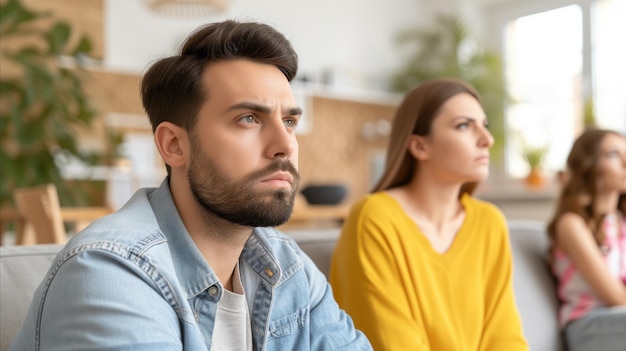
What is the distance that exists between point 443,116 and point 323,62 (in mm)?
5519

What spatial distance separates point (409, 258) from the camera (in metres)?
1.74

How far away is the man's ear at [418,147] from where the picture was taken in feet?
6.16

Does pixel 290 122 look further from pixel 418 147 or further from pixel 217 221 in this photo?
pixel 418 147

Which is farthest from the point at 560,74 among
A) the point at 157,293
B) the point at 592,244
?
the point at 157,293

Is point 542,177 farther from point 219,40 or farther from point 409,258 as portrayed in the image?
point 219,40

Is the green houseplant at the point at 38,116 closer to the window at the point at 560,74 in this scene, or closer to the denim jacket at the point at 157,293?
the denim jacket at the point at 157,293

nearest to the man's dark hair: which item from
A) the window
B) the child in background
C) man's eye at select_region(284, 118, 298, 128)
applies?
man's eye at select_region(284, 118, 298, 128)

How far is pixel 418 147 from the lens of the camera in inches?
74.6

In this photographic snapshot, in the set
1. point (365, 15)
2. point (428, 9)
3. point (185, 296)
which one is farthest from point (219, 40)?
point (428, 9)

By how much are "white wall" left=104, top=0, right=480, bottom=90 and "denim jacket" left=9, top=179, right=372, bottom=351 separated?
15.9 feet

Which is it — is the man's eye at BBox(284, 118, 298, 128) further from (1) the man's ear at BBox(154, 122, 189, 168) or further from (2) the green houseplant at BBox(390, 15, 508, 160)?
(2) the green houseplant at BBox(390, 15, 508, 160)

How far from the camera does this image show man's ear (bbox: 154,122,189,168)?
119cm

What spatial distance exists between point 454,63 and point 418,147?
5294 millimetres

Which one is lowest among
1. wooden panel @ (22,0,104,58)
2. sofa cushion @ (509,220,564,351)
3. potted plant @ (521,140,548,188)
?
potted plant @ (521,140,548,188)
